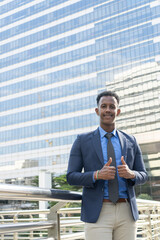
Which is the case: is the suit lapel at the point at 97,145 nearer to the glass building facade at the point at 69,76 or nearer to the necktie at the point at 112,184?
the necktie at the point at 112,184

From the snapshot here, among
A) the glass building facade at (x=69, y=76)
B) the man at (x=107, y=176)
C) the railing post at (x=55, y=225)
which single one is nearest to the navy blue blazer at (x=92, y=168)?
the man at (x=107, y=176)

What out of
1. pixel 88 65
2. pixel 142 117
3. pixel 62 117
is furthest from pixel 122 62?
pixel 62 117

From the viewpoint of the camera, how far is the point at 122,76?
39781 millimetres

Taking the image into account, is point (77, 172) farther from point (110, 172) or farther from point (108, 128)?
point (108, 128)

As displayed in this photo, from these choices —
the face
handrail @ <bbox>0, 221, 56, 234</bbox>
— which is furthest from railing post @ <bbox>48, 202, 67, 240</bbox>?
the face

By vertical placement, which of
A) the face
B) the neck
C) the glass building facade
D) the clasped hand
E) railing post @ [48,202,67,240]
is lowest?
railing post @ [48,202,67,240]

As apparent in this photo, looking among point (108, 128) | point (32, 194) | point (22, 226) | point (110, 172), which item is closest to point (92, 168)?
point (110, 172)

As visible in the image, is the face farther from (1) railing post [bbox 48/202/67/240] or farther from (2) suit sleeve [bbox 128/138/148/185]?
(1) railing post [bbox 48/202/67/240]

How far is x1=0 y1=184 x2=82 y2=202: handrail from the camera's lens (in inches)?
52.1

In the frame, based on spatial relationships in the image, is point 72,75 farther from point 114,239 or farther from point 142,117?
point 114,239

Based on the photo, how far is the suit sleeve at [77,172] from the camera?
1.79 m

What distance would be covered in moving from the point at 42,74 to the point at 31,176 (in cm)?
1529

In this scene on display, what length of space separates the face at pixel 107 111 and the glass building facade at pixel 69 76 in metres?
34.2

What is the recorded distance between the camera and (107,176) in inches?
68.0
